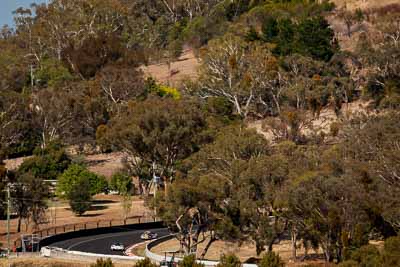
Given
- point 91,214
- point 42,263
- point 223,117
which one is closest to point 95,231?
point 91,214

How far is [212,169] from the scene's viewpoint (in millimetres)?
69188

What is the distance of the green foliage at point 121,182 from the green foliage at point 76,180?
98 cm

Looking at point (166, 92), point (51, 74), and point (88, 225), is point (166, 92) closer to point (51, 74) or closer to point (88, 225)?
point (51, 74)

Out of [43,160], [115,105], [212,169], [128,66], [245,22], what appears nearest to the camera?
[212,169]

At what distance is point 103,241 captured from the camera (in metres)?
66.3

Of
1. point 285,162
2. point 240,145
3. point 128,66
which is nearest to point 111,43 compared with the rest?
point 128,66

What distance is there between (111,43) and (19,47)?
3277 centimetres

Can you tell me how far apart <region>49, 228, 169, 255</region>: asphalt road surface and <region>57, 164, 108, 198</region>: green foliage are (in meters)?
10.5

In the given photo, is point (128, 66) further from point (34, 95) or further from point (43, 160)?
point (43, 160)

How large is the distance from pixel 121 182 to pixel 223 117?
15172 mm

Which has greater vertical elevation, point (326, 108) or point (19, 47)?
point (19, 47)

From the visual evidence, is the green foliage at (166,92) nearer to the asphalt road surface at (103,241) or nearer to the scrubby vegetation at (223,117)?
the scrubby vegetation at (223,117)

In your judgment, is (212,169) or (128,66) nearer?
(212,169)

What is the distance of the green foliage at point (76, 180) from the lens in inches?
3199
